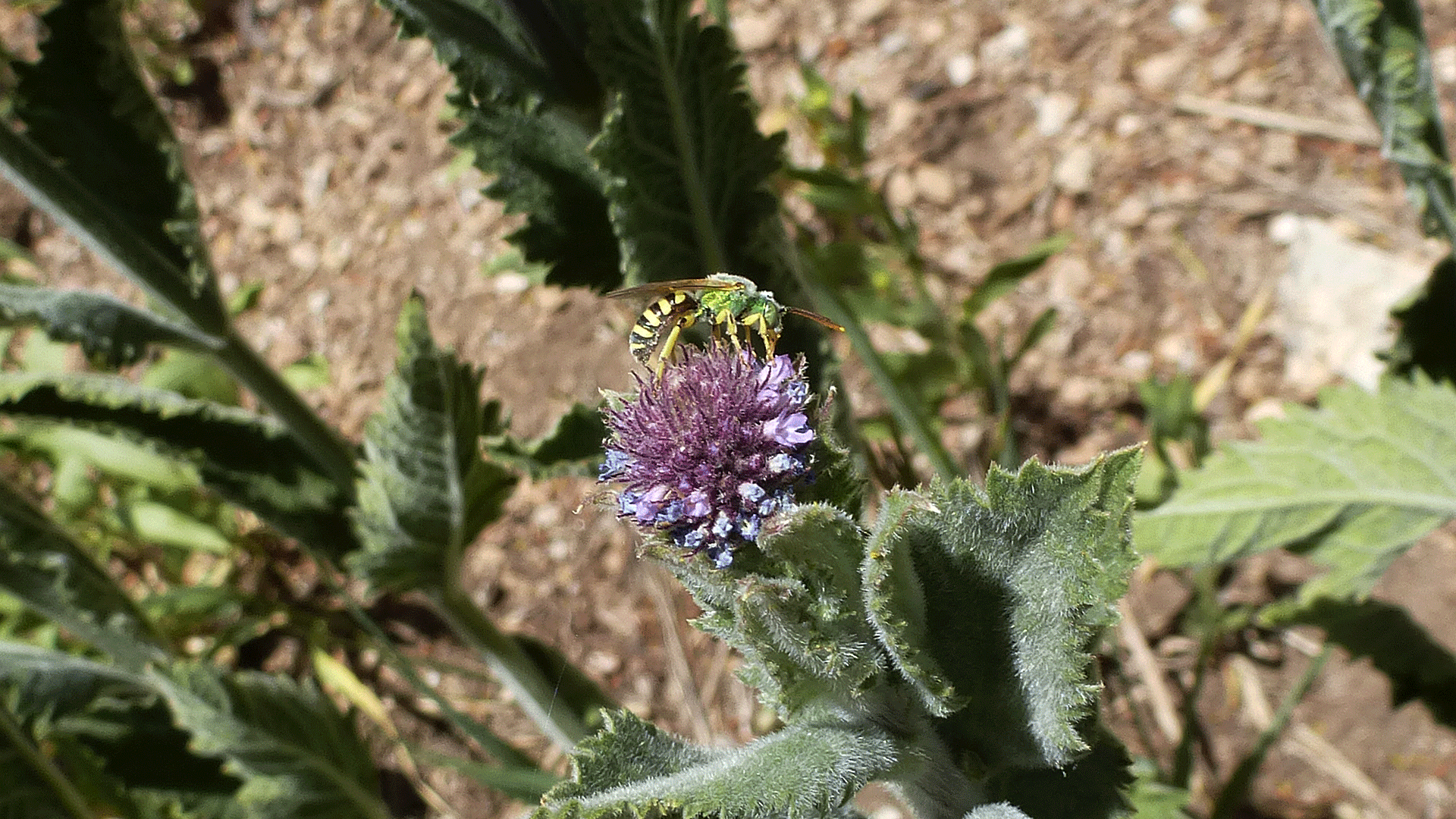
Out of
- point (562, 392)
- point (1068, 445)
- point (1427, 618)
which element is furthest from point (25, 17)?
point (1427, 618)

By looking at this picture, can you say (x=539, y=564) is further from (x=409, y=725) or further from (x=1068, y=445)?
(x=1068, y=445)

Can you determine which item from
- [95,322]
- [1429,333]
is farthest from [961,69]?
[95,322]

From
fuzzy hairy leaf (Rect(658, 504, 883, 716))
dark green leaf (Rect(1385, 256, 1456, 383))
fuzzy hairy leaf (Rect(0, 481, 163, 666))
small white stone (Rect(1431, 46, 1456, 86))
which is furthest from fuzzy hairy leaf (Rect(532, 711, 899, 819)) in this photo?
small white stone (Rect(1431, 46, 1456, 86))

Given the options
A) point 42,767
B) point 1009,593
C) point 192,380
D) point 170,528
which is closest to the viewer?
point 1009,593

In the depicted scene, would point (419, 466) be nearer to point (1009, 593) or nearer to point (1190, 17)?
point (1009, 593)

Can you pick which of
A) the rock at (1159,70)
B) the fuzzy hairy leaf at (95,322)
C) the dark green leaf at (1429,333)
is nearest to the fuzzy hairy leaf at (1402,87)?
the dark green leaf at (1429,333)

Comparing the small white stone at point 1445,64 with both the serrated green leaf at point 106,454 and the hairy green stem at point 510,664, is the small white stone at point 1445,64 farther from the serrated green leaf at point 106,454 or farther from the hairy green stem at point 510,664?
the serrated green leaf at point 106,454
